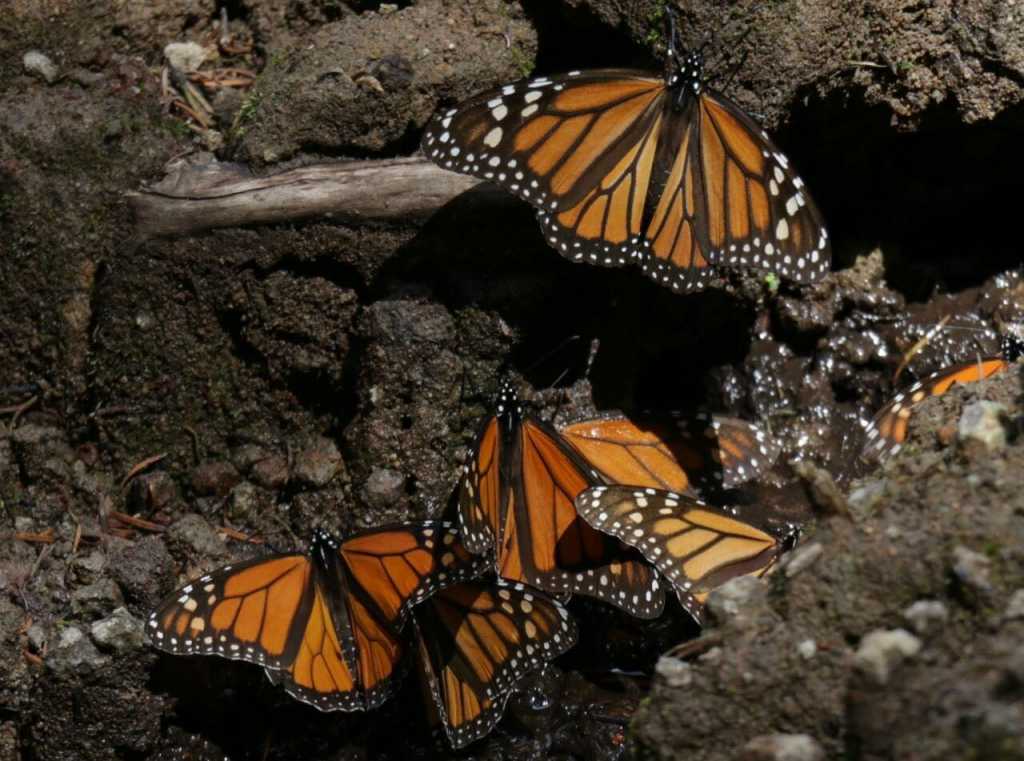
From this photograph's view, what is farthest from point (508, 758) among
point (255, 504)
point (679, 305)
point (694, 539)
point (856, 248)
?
point (856, 248)

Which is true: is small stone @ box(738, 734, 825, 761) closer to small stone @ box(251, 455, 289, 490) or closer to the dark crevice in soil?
small stone @ box(251, 455, 289, 490)

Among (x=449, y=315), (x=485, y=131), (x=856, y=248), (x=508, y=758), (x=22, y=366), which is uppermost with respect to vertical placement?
(x=485, y=131)

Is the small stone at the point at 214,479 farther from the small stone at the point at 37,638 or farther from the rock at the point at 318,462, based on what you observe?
the small stone at the point at 37,638

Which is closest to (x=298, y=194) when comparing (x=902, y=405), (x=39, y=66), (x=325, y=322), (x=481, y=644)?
(x=325, y=322)

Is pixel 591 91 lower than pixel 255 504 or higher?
higher

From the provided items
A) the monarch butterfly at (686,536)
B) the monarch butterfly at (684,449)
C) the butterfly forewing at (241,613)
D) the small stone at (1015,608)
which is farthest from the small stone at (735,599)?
the butterfly forewing at (241,613)

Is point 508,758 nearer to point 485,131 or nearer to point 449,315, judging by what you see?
point 449,315
